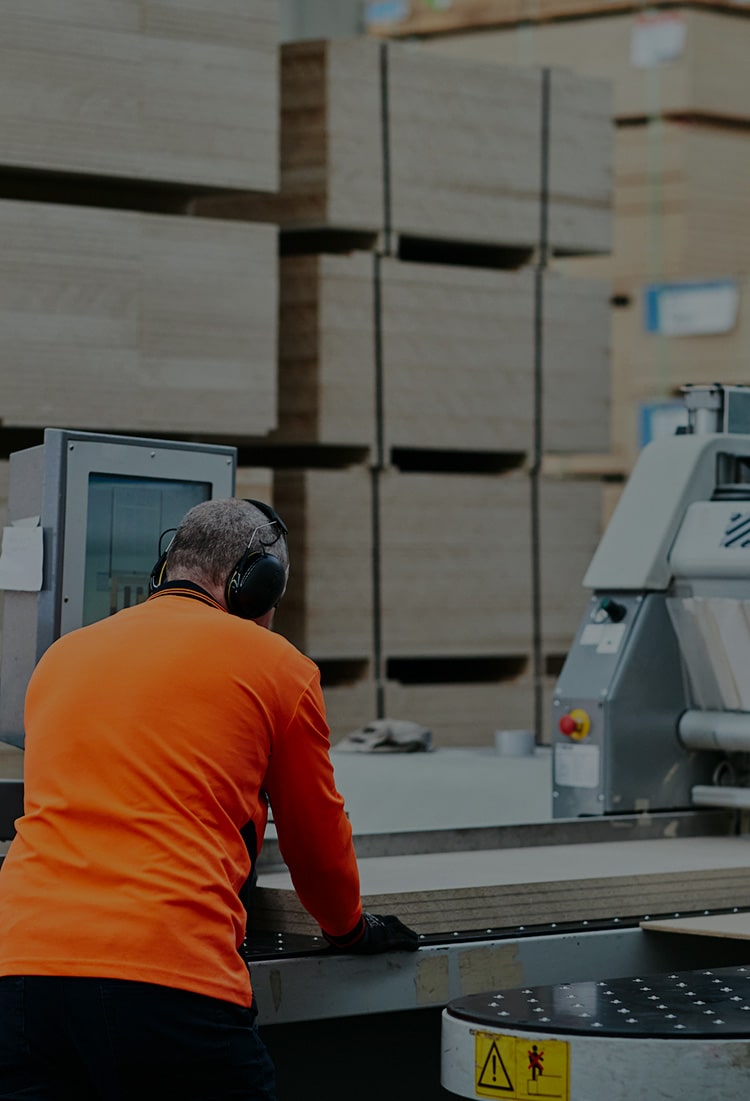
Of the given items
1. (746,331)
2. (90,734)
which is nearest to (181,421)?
(746,331)

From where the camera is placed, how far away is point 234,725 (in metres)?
2.33

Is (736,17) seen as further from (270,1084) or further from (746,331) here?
(270,1084)

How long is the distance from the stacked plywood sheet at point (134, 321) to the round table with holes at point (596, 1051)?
2.56m

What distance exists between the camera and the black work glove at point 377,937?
2557 mm

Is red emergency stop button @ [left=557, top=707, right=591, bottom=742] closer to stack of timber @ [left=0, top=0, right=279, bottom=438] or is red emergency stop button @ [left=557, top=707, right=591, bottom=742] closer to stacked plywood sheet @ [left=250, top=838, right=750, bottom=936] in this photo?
stacked plywood sheet @ [left=250, top=838, right=750, bottom=936]

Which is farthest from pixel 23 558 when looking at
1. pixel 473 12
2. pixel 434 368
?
pixel 473 12

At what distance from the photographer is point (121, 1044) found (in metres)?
2.19

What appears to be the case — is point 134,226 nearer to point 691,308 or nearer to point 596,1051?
point 691,308

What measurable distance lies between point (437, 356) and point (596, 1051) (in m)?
3.35

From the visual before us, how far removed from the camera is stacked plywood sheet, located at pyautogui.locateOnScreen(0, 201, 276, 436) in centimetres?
457

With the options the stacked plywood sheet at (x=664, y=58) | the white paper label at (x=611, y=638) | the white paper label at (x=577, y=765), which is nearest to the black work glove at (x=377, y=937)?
the white paper label at (x=577, y=765)

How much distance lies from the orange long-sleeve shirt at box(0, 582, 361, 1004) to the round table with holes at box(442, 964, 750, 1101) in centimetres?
28

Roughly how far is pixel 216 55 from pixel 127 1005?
127 inches

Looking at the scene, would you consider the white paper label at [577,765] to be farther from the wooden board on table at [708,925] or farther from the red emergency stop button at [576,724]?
the wooden board on table at [708,925]
